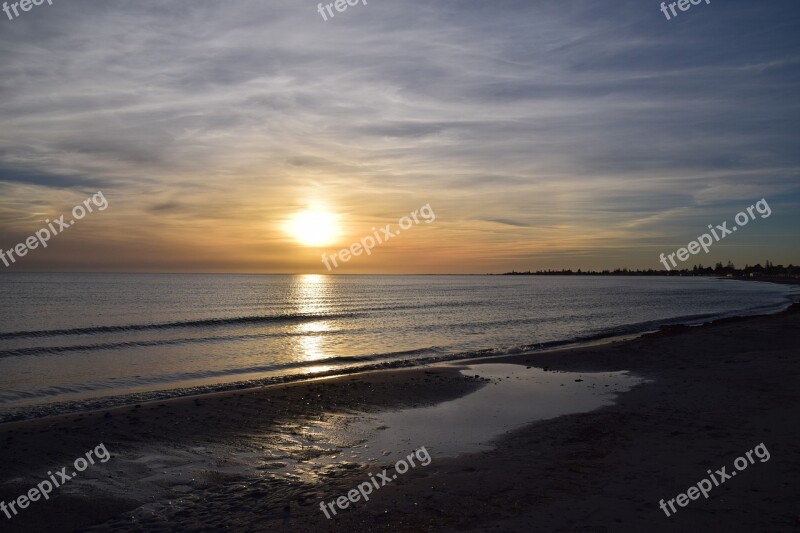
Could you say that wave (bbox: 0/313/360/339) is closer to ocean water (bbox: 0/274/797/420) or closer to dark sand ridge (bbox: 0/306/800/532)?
ocean water (bbox: 0/274/797/420)

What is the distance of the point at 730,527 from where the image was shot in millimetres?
7141

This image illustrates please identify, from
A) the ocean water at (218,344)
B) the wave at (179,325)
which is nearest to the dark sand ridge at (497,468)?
the ocean water at (218,344)

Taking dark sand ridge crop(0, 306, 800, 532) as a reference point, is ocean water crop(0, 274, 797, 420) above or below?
below

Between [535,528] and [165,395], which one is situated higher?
[535,528]

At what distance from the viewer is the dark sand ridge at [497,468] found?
780 centimetres

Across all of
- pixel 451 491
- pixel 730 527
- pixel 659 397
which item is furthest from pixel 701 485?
pixel 659 397

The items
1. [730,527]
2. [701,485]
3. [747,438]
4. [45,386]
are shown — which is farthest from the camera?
[45,386]

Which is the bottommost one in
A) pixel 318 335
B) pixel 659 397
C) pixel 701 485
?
pixel 318 335

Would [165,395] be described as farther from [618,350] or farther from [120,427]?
[618,350]

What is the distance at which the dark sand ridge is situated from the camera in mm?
7797

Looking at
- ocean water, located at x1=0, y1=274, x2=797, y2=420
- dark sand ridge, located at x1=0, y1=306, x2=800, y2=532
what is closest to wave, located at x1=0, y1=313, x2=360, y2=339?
ocean water, located at x1=0, y1=274, x2=797, y2=420

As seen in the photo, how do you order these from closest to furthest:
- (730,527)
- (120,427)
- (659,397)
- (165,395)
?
(730,527) < (120,427) < (659,397) < (165,395)

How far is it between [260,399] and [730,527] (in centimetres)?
1385

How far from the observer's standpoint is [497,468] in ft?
32.9
